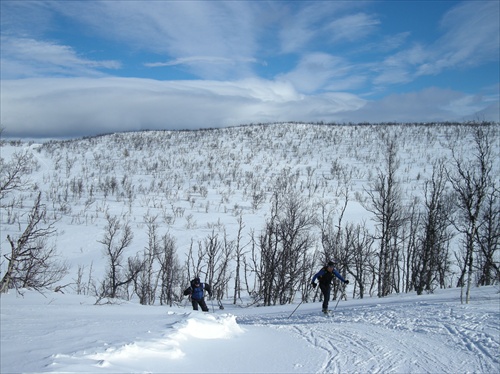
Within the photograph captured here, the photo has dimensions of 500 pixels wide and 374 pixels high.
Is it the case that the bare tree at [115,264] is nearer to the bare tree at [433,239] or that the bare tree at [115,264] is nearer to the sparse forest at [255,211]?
the sparse forest at [255,211]

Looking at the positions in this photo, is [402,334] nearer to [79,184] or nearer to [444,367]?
[444,367]

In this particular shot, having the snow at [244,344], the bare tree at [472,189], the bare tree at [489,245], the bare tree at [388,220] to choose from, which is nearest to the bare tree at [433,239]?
the bare tree at [388,220]

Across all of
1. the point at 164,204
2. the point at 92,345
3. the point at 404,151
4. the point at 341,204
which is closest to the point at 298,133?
the point at 404,151

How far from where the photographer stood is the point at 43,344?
7.67 meters

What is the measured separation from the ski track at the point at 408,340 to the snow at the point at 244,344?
0.08 ft

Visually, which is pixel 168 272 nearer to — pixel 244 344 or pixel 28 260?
pixel 28 260

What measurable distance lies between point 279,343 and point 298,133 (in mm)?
95364

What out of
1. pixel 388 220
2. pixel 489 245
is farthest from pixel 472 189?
pixel 388 220

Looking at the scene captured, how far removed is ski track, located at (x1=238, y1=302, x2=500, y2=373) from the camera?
796 centimetres

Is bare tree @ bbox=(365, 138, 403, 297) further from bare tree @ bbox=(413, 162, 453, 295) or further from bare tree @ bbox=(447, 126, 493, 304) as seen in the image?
bare tree @ bbox=(447, 126, 493, 304)

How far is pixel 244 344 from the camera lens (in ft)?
29.9

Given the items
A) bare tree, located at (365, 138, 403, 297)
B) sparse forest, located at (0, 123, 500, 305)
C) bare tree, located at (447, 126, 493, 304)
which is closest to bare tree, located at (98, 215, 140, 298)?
sparse forest, located at (0, 123, 500, 305)

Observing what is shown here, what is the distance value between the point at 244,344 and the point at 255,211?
134 ft

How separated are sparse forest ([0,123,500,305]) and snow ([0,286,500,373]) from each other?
551cm
